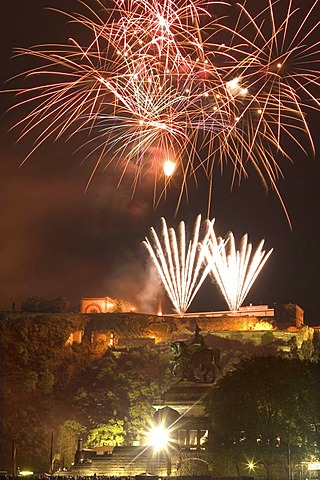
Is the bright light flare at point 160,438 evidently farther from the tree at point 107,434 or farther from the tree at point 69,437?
the tree at point 107,434

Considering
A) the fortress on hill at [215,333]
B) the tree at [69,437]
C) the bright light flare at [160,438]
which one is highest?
the fortress on hill at [215,333]

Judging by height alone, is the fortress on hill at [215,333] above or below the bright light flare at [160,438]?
above

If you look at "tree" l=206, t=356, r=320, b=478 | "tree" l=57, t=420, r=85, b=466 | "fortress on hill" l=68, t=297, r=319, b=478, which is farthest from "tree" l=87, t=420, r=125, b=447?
"tree" l=206, t=356, r=320, b=478

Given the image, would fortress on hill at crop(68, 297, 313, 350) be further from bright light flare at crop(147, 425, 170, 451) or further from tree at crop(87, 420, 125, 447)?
bright light flare at crop(147, 425, 170, 451)

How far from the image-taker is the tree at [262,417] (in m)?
57.5

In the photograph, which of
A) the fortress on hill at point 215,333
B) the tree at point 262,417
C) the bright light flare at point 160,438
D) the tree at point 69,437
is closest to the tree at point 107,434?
the tree at point 69,437

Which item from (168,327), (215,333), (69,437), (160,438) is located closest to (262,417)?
(160,438)

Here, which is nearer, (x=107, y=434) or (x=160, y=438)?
Answer: (x=160, y=438)

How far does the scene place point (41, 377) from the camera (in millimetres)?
88125

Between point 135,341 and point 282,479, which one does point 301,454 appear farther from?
point 135,341

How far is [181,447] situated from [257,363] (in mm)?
7032

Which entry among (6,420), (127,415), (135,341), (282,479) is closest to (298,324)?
(135,341)

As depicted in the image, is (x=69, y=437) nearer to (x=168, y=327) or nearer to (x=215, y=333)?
(x=215, y=333)

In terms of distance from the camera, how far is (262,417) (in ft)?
191
